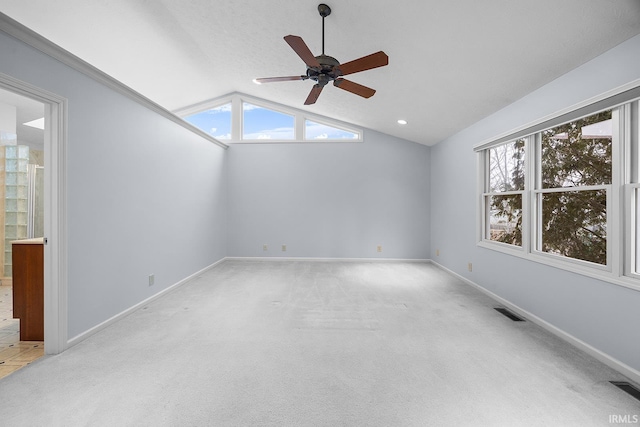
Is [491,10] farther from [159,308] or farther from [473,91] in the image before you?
[159,308]

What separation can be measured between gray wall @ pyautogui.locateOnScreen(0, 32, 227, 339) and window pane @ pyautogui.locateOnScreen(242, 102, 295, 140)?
1688 millimetres

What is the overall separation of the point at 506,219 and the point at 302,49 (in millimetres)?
3095

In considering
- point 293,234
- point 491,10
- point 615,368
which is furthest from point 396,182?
point 615,368

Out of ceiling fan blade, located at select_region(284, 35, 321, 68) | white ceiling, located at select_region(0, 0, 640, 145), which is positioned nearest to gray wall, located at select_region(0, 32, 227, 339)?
white ceiling, located at select_region(0, 0, 640, 145)

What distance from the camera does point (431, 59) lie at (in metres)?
2.67

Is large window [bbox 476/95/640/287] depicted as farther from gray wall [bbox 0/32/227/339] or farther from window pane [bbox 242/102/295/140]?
gray wall [bbox 0/32/227/339]

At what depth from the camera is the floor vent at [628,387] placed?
Result: 1573mm

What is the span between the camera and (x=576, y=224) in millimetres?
2348

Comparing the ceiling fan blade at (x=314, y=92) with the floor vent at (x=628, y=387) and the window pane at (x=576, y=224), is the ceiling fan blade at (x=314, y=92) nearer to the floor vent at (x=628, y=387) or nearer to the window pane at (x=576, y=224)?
the window pane at (x=576, y=224)

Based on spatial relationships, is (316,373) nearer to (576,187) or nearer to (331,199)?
(576,187)

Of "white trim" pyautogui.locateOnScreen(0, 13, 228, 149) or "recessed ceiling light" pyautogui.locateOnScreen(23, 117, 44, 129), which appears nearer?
"white trim" pyautogui.locateOnScreen(0, 13, 228, 149)

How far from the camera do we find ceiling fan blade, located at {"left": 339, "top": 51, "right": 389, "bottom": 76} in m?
2.06

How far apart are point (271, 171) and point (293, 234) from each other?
1.42 metres

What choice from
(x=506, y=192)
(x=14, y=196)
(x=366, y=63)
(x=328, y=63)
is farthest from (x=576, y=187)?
(x=14, y=196)
